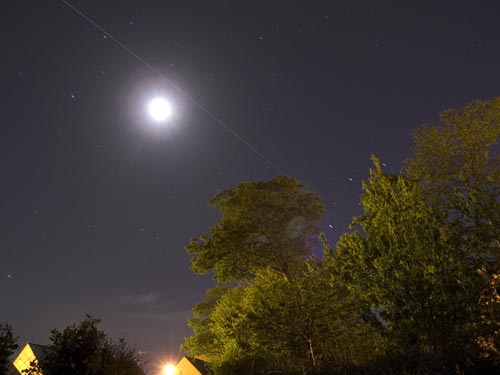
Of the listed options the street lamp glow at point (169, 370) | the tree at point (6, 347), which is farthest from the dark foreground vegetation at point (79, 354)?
the street lamp glow at point (169, 370)

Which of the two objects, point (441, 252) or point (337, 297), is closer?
point (441, 252)

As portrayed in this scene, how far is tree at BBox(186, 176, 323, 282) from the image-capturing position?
77.4 feet

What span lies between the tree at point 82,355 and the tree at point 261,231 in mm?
6922

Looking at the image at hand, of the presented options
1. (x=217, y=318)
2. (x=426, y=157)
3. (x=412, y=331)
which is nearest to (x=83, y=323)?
(x=217, y=318)

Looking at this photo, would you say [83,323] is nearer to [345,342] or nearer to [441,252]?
[345,342]

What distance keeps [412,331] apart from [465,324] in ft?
4.69

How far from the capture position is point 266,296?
1983 cm

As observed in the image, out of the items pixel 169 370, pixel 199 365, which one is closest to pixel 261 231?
pixel 169 370

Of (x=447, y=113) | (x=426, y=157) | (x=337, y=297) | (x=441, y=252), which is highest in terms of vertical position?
(x=447, y=113)

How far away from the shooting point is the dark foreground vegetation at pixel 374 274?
10.0m

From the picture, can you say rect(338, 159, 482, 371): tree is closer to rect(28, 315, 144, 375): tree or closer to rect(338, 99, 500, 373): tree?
rect(338, 99, 500, 373): tree

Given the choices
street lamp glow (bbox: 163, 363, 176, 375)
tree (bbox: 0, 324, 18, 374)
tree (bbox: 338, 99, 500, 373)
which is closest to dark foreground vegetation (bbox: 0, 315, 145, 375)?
tree (bbox: 0, 324, 18, 374)

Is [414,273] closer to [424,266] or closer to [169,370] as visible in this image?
[424,266]

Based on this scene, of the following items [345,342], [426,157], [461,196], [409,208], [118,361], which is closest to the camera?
[409,208]
